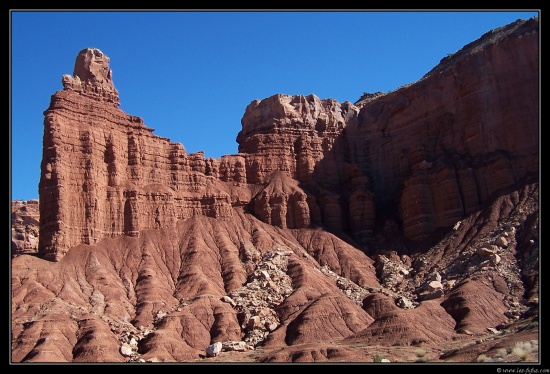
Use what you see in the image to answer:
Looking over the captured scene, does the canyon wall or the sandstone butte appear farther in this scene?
the canyon wall

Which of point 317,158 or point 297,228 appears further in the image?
point 317,158

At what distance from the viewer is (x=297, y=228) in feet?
364

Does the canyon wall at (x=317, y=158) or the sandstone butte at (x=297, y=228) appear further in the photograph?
the canyon wall at (x=317, y=158)

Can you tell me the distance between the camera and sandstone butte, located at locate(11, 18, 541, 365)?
79875mm

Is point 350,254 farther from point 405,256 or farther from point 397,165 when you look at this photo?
point 397,165

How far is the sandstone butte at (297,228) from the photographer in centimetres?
7988

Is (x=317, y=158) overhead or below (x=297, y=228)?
overhead
